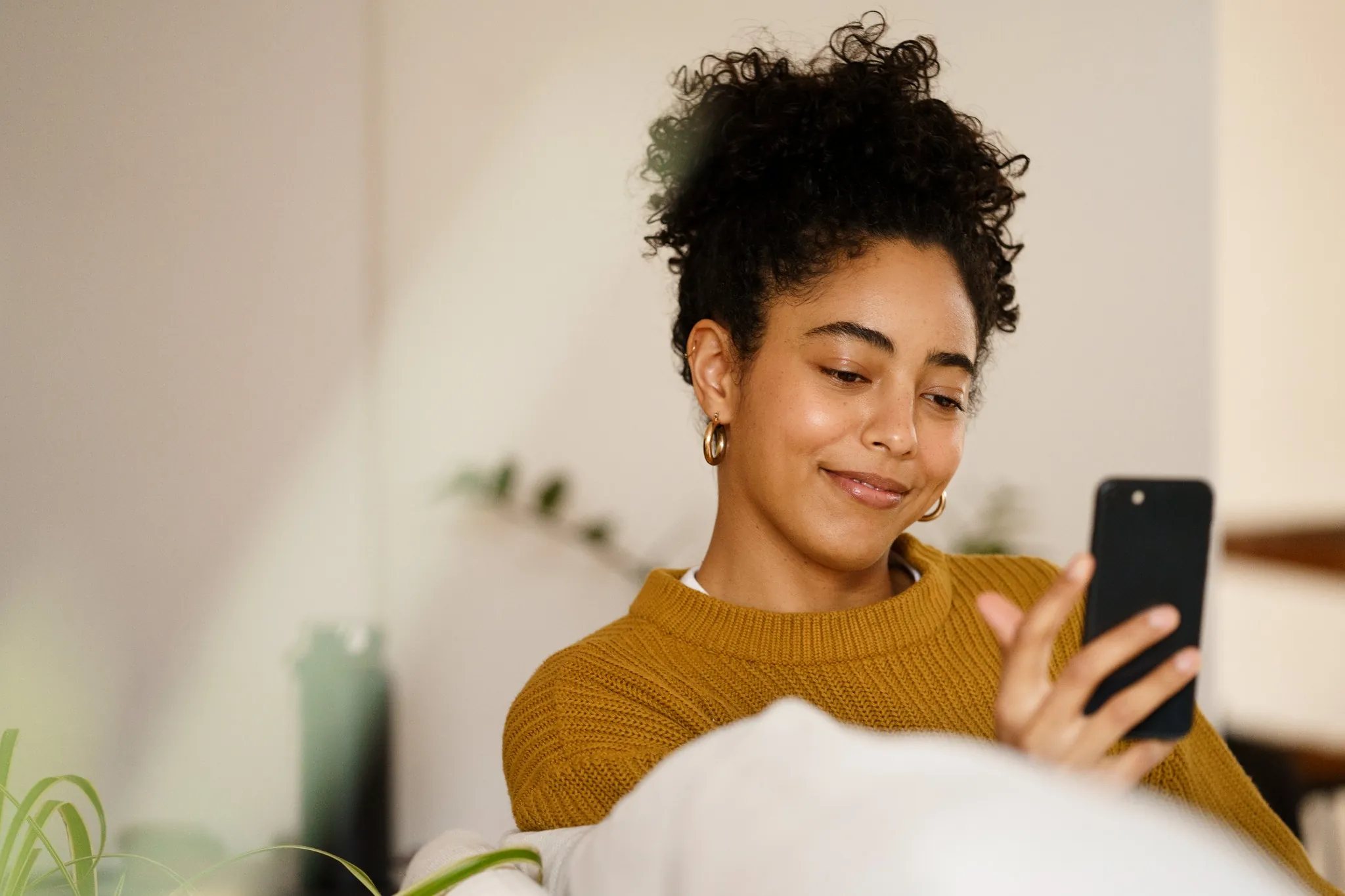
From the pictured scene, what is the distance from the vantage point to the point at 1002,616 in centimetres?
67

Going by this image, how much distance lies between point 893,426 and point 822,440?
7cm

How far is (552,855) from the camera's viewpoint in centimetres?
77

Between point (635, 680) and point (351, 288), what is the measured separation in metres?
1.52

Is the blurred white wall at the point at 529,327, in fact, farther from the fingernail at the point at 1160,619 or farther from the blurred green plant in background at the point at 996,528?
the fingernail at the point at 1160,619

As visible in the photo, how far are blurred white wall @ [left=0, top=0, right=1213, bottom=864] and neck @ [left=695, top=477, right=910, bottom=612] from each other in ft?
3.35

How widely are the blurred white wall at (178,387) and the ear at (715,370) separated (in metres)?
1.19

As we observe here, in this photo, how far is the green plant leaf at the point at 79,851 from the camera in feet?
2.51

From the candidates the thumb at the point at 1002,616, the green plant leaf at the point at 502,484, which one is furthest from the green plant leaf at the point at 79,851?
the green plant leaf at the point at 502,484

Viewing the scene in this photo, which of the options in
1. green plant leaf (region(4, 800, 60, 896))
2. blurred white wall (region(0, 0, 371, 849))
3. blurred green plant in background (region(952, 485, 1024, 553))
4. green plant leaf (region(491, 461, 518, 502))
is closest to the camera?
green plant leaf (region(4, 800, 60, 896))

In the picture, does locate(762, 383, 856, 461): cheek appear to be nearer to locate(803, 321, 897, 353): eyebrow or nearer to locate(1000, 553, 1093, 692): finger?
locate(803, 321, 897, 353): eyebrow

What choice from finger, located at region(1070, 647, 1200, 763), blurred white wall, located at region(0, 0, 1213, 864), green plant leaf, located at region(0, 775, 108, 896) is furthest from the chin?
blurred white wall, located at region(0, 0, 1213, 864)

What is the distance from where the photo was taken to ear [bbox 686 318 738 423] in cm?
129

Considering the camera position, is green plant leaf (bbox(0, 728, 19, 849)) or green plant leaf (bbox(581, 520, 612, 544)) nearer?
green plant leaf (bbox(0, 728, 19, 849))

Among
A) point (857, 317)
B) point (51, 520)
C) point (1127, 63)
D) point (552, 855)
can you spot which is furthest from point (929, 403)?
point (1127, 63)
